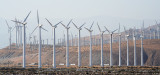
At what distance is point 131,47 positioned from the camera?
559 ft

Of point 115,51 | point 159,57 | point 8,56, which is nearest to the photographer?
point 159,57

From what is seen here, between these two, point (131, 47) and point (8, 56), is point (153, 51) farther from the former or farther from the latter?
point (8, 56)

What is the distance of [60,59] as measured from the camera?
169250 millimetres

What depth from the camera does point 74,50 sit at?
178 meters

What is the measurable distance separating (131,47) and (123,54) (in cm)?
802

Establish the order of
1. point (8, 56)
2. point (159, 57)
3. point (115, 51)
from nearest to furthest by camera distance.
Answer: point (159, 57) < point (115, 51) < point (8, 56)

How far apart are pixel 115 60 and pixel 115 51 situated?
12.3m

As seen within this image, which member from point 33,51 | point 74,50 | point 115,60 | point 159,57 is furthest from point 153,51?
point 33,51

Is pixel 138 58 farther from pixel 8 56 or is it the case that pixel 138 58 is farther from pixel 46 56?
pixel 8 56

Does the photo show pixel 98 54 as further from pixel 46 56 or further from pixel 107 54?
pixel 46 56

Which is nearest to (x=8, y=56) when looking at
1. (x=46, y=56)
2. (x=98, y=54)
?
(x=46, y=56)

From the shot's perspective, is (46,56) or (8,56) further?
(8,56)

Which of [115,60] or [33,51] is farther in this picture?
[33,51]

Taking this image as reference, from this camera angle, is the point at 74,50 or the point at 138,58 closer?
the point at 138,58
